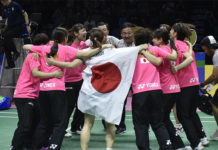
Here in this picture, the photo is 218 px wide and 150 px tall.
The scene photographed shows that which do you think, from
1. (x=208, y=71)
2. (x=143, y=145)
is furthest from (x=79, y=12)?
(x=143, y=145)

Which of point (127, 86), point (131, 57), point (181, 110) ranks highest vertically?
point (131, 57)

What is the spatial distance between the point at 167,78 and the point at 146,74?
527 millimetres

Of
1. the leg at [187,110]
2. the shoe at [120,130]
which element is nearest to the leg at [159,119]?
the leg at [187,110]

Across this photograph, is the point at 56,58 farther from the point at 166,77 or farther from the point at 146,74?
the point at 166,77

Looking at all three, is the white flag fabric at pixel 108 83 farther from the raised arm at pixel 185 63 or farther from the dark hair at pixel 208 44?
the dark hair at pixel 208 44

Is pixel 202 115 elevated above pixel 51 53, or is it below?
below

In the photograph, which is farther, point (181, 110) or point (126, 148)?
point (126, 148)

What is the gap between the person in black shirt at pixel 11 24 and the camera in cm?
1070

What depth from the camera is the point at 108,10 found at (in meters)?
16.5

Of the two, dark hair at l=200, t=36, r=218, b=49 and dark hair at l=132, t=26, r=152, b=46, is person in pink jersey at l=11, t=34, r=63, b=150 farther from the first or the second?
dark hair at l=200, t=36, r=218, b=49

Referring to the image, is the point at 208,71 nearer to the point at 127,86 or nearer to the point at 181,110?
the point at 181,110

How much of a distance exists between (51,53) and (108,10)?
1097 cm

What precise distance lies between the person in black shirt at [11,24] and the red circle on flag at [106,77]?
17.1 ft

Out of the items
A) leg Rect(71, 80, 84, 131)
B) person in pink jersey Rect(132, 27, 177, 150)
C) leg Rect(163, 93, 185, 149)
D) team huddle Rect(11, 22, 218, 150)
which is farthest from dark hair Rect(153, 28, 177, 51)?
leg Rect(71, 80, 84, 131)
